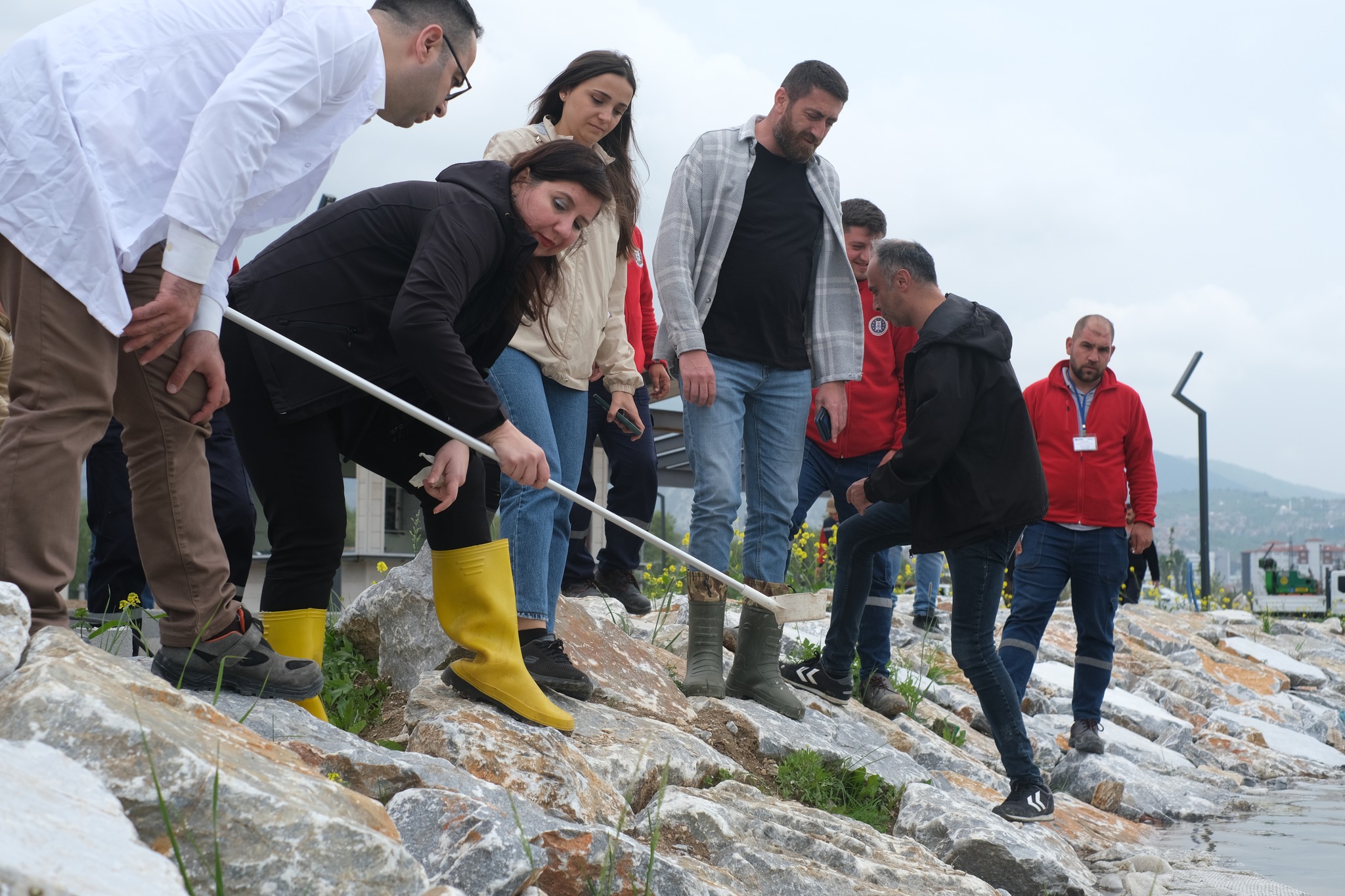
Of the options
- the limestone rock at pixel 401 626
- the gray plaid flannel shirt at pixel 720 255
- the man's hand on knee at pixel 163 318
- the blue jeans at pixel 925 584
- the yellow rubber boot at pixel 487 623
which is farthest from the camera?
the blue jeans at pixel 925 584

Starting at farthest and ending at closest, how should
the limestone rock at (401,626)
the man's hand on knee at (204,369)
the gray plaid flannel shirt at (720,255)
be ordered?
the gray plaid flannel shirt at (720,255), the limestone rock at (401,626), the man's hand on knee at (204,369)

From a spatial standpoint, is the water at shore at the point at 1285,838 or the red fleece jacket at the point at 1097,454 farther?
the red fleece jacket at the point at 1097,454

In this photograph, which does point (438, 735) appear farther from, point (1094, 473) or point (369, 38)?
point (1094, 473)

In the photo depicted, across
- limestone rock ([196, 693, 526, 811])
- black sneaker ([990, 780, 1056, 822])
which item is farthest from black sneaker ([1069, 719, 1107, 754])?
limestone rock ([196, 693, 526, 811])

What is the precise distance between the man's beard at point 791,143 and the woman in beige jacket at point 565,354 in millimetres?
717

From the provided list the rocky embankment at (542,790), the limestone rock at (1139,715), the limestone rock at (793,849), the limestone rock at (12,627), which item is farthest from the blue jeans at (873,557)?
the limestone rock at (12,627)

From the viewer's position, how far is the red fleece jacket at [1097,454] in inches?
211

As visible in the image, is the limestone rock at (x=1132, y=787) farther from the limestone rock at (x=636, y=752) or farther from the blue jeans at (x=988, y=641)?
→ the limestone rock at (x=636, y=752)

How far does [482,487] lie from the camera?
3.07 meters

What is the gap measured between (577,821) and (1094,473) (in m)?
3.56

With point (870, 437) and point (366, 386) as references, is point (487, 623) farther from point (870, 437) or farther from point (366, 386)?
point (870, 437)

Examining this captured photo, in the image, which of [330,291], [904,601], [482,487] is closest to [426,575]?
[482,487]

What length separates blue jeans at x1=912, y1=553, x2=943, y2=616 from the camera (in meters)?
7.20

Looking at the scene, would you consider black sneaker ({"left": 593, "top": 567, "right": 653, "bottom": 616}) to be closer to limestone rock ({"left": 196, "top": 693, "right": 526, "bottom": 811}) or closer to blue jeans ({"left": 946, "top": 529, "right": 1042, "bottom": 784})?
blue jeans ({"left": 946, "top": 529, "right": 1042, "bottom": 784})
